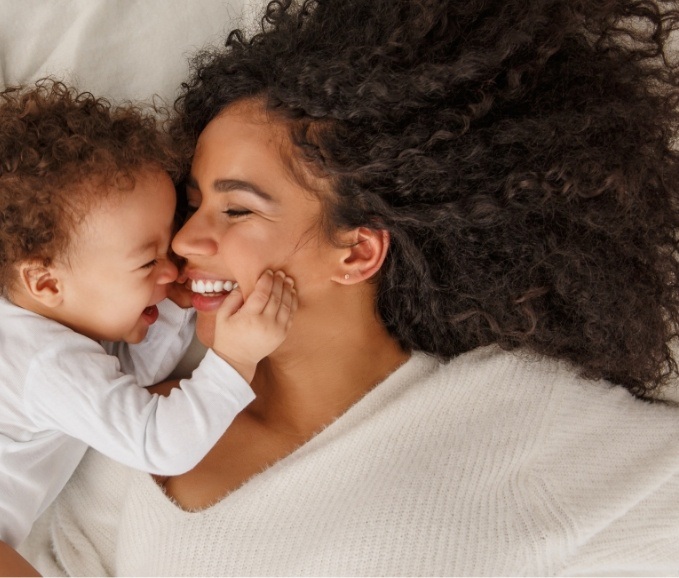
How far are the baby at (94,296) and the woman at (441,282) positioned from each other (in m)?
0.12

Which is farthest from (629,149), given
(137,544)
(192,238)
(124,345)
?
(137,544)

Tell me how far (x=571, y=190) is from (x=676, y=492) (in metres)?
0.83

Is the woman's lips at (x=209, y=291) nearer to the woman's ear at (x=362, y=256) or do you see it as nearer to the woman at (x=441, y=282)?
the woman at (x=441, y=282)

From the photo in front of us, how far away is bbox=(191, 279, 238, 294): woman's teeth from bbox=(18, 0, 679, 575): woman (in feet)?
0.04

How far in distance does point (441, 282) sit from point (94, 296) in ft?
2.82

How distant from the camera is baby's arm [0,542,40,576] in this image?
176cm

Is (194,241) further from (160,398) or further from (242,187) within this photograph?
(160,398)

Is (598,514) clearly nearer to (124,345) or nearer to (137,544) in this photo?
(137,544)

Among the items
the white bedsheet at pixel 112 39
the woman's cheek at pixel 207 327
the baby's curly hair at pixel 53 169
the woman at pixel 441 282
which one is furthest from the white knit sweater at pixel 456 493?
the white bedsheet at pixel 112 39

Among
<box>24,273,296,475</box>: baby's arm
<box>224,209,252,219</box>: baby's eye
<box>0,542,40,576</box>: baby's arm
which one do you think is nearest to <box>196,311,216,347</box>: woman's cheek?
<box>24,273,296,475</box>: baby's arm

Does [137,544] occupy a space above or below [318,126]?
below

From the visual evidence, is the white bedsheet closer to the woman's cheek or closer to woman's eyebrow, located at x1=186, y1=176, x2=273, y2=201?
woman's eyebrow, located at x1=186, y1=176, x2=273, y2=201

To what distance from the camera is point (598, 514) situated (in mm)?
1747

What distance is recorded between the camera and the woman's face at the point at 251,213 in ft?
5.75
